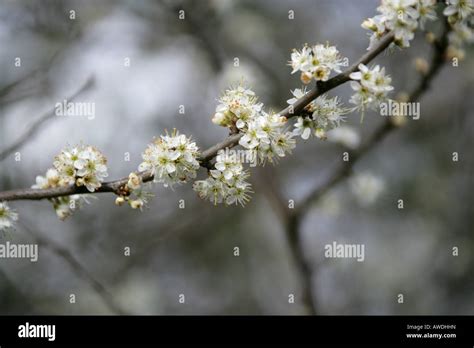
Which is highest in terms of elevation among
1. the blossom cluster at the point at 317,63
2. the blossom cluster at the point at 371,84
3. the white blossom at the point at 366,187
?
the white blossom at the point at 366,187

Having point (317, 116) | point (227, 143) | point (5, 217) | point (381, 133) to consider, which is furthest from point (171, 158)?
point (381, 133)

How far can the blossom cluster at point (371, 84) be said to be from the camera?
6.05 ft

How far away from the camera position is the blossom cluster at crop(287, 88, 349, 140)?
1.87 metres

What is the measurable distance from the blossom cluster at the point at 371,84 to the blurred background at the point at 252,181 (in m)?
2.22

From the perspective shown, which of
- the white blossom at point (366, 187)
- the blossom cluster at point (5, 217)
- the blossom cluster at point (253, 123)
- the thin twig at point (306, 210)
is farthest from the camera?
the white blossom at point (366, 187)

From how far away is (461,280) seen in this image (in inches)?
204

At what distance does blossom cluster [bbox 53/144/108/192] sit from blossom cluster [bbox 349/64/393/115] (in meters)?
0.82

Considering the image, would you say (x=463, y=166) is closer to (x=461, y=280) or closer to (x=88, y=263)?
(x=461, y=280)

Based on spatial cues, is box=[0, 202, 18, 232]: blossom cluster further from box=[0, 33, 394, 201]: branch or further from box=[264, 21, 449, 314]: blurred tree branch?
box=[264, 21, 449, 314]: blurred tree branch

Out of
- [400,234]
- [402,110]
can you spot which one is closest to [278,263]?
[400,234]

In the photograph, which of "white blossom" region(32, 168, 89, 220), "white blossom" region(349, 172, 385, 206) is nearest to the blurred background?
"white blossom" region(349, 172, 385, 206)

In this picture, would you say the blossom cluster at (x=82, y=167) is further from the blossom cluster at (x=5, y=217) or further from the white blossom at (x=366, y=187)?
the white blossom at (x=366, y=187)

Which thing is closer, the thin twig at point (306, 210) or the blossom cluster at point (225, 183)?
the blossom cluster at point (225, 183)

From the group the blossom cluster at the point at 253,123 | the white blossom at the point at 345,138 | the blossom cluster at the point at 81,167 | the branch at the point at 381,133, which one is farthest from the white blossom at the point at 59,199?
the white blossom at the point at 345,138
